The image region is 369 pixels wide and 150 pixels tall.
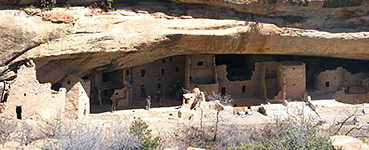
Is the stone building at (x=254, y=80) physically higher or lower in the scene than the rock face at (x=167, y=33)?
lower

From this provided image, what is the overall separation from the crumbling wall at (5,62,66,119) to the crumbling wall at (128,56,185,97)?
21.5 feet

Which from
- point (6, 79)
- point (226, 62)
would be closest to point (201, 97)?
point (226, 62)

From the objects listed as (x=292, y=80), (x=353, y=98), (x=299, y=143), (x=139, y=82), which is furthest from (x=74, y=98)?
(x=353, y=98)

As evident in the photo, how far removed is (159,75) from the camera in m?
24.8

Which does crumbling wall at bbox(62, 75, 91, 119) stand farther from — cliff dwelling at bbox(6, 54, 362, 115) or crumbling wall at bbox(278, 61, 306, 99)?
crumbling wall at bbox(278, 61, 306, 99)

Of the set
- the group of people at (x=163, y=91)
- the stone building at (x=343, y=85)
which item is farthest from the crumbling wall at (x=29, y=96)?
the stone building at (x=343, y=85)

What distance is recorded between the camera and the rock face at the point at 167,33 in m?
16.4

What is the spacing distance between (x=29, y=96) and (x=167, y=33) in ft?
20.0

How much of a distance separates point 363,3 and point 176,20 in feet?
28.7

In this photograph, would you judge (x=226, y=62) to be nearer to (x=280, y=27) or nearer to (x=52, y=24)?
(x=280, y=27)

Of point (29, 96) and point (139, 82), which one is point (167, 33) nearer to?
point (139, 82)

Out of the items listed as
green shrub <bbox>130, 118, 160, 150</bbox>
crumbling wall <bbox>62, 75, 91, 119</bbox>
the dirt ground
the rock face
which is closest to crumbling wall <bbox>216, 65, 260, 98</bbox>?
the rock face

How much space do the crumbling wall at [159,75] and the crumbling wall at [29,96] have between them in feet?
21.5

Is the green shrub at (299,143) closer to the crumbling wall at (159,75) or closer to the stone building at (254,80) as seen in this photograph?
the stone building at (254,80)
